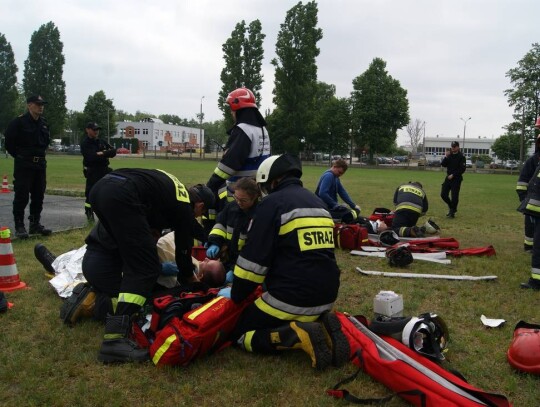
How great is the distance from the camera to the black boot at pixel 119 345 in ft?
11.3

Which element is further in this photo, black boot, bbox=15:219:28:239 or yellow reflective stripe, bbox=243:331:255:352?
black boot, bbox=15:219:28:239

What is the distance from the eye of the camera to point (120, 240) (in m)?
3.69

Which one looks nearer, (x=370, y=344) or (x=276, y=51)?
(x=370, y=344)

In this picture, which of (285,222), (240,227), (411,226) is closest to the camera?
(285,222)

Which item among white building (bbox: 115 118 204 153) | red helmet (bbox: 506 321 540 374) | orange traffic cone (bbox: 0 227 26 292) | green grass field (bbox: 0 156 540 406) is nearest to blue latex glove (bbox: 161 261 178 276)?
green grass field (bbox: 0 156 540 406)

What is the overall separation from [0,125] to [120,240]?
7051 centimetres

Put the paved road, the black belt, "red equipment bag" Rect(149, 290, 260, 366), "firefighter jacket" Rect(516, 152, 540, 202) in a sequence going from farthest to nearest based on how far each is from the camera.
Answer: the paved road → the black belt → "firefighter jacket" Rect(516, 152, 540, 202) → "red equipment bag" Rect(149, 290, 260, 366)

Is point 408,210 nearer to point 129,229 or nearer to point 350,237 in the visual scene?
point 350,237

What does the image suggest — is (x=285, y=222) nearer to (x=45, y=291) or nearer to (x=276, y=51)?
(x=45, y=291)

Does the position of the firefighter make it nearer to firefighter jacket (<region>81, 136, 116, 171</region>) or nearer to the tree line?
firefighter jacket (<region>81, 136, 116, 171</region>)

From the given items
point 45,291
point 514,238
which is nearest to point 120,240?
point 45,291

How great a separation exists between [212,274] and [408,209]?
198 inches

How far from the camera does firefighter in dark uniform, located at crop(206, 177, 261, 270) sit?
15.5ft

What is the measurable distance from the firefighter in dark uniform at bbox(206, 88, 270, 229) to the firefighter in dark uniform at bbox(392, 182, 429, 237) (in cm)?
379
